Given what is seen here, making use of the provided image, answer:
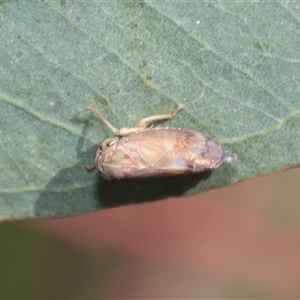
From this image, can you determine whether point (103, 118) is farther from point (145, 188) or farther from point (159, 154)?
point (145, 188)

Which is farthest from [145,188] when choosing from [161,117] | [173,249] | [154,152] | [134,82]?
[173,249]

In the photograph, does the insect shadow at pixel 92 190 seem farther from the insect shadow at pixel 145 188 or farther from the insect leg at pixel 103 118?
the insect leg at pixel 103 118

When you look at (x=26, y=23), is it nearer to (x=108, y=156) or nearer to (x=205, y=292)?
(x=108, y=156)

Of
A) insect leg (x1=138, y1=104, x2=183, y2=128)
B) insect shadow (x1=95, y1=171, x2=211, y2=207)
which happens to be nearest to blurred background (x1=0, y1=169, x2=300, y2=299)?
insect shadow (x1=95, y1=171, x2=211, y2=207)

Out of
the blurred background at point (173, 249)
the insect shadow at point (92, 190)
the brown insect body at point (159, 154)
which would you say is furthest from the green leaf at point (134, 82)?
the blurred background at point (173, 249)

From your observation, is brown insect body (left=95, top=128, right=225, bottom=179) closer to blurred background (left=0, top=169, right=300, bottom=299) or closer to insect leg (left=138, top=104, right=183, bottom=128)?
insect leg (left=138, top=104, right=183, bottom=128)
